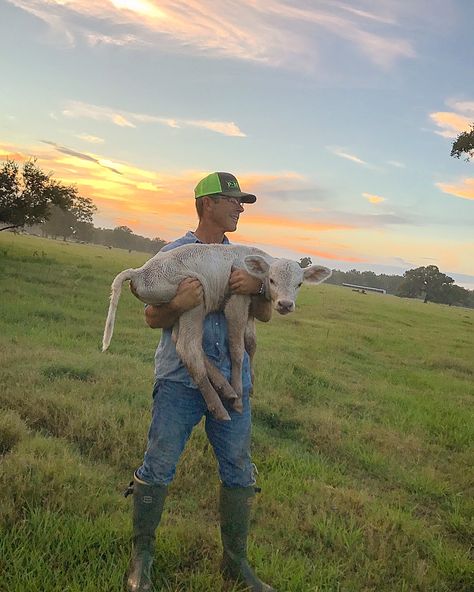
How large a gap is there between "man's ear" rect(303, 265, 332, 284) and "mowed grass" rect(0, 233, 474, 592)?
7.46 ft

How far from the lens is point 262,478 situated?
6086 mm

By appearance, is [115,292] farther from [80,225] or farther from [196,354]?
[80,225]

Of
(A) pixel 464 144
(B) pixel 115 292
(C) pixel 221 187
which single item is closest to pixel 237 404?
(B) pixel 115 292

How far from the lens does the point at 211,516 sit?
204 inches

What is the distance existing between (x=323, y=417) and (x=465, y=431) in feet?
8.25

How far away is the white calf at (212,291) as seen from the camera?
12.5 ft

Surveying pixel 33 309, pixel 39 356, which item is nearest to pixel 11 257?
pixel 33 309

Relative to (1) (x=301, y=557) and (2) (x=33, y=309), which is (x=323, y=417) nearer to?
(1) (x=301, y=557)

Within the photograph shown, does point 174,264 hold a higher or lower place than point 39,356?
higher

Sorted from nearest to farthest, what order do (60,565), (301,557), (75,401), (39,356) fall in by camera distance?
(60,565) < (301,557) < (75,401) < (39,356)

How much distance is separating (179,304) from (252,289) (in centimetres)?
54

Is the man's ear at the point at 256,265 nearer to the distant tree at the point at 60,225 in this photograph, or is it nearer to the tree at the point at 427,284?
the distant tree at the point at 60,225

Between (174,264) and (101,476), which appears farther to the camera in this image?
(101,476)

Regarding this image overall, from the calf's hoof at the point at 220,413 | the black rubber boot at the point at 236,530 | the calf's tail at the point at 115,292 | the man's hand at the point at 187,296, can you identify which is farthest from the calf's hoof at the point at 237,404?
the calf's tail at the point at 115,292
